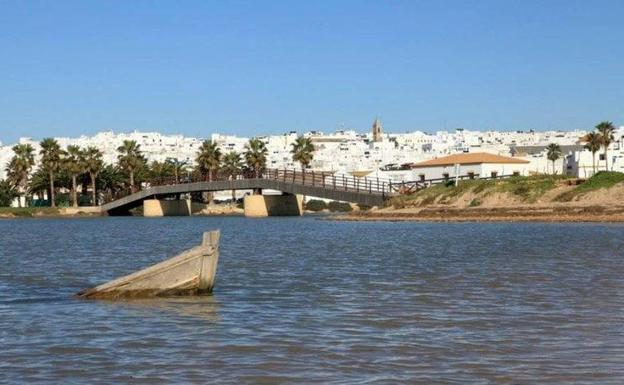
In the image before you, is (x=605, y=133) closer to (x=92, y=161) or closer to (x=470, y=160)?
(x=470, y=160)

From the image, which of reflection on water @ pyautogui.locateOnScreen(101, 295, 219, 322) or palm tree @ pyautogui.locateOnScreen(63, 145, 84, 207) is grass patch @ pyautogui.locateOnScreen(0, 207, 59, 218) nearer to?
palm tree @ pyautogui.locateOnScreen(63, 145, 84, 207)

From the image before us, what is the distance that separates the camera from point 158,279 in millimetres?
21062

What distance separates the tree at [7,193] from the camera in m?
142

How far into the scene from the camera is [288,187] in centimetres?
9500

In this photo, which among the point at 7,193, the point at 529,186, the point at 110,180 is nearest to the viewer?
the point at 529,186

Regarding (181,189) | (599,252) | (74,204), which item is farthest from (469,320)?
(74,204)

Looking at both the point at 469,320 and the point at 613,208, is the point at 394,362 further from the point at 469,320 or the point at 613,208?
the point at 613,208

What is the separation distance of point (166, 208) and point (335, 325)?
4223 inches

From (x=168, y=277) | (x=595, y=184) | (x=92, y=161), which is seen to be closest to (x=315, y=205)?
(x=92, y=161)

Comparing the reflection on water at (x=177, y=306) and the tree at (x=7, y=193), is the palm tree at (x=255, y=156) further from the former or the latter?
the reflection on water at (x=177, y=306)

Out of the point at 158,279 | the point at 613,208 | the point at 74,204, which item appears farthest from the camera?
the point at 74,204

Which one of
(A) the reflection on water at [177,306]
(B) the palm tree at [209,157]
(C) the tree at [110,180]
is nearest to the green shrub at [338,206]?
(B) the palm tree at [209,157]

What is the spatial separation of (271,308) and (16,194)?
439ft

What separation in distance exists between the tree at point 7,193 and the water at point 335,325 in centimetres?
11341
